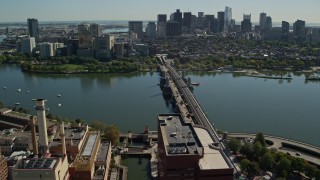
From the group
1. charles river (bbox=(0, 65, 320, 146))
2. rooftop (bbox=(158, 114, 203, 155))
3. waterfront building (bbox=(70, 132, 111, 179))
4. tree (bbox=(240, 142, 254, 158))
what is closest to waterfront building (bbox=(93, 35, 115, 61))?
charles river (bbox=(0, 65, 320, 146))

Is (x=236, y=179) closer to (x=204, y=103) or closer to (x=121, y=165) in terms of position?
(x=121, y=165)

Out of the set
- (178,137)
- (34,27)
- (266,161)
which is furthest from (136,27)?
(178,137)

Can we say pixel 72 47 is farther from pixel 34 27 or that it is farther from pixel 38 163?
pixel 38 163

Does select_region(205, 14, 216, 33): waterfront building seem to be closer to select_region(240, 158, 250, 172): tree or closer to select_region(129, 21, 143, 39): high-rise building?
select_region(129, 21, 143, 39): high-rise building

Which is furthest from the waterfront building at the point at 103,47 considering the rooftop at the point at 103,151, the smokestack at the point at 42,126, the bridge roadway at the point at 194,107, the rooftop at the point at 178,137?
the smokestack at the point at 42,126

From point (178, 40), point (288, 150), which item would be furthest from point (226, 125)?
point (178, 40)

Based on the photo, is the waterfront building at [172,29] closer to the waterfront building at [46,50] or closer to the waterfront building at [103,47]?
the waterfront building at [103,47]
